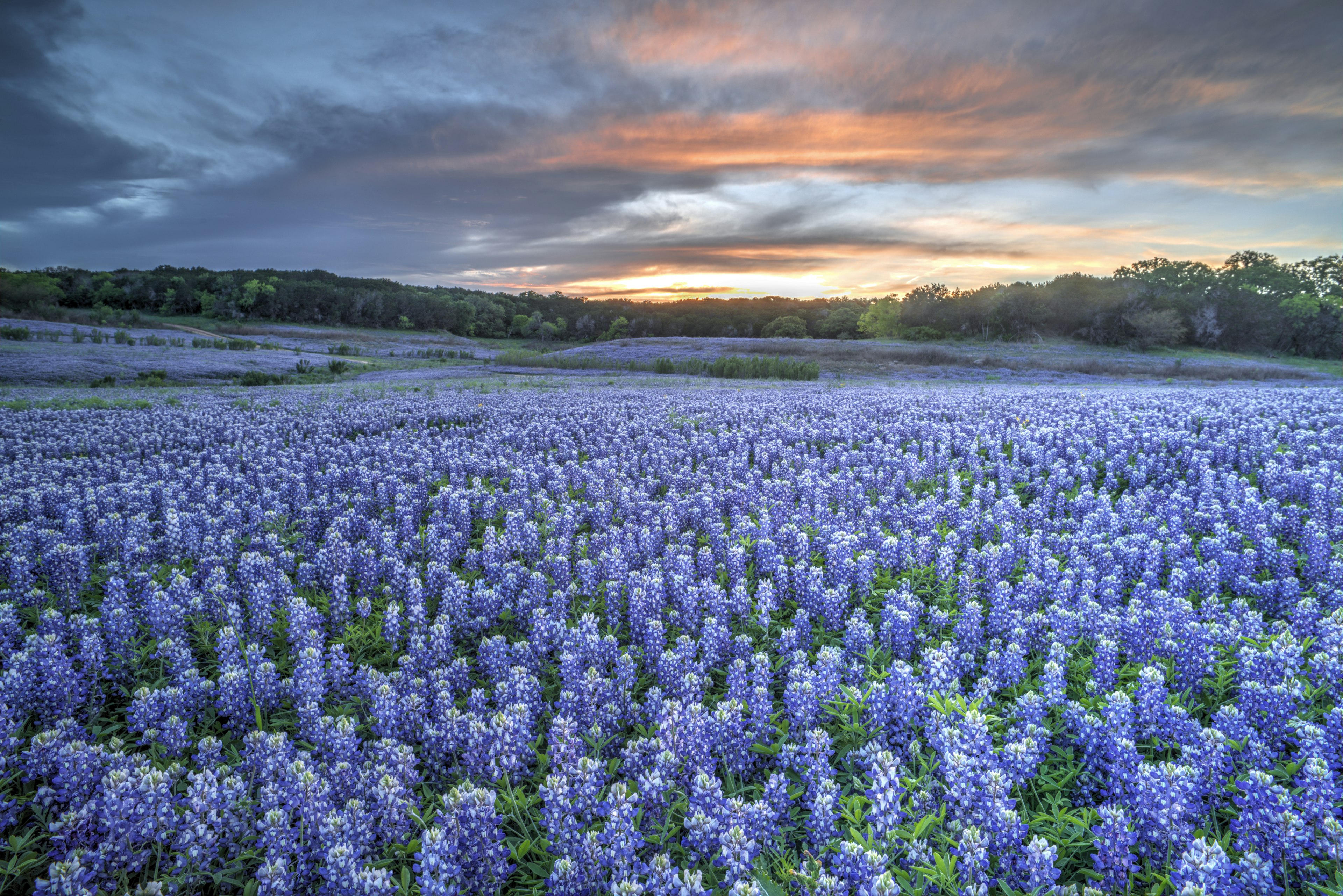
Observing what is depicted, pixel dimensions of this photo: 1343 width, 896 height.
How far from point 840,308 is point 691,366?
3485 inches

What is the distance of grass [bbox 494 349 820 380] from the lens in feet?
108

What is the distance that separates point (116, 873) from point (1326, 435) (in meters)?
15.6

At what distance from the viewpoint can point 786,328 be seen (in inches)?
4328

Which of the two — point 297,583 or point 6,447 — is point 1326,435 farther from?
point 6,447

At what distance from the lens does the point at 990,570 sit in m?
A: 5.45

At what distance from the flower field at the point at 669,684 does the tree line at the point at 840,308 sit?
64287 millimetres

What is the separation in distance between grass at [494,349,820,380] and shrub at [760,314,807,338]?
65.2 meters

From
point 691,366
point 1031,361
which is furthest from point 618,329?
point 1031,361

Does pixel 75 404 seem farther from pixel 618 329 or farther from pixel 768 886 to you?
pixel 618 329

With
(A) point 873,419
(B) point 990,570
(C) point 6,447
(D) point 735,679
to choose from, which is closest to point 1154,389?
(A) point 873,419

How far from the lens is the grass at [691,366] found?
3306 cm

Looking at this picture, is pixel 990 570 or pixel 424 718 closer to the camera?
pixel 424 718

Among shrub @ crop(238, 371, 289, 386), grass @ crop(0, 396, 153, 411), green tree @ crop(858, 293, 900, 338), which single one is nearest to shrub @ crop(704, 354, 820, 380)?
shrub @ crop(238, 371, 289, 386)

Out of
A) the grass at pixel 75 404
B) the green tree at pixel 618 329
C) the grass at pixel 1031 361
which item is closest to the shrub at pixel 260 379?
the grass at pixel 75 404
